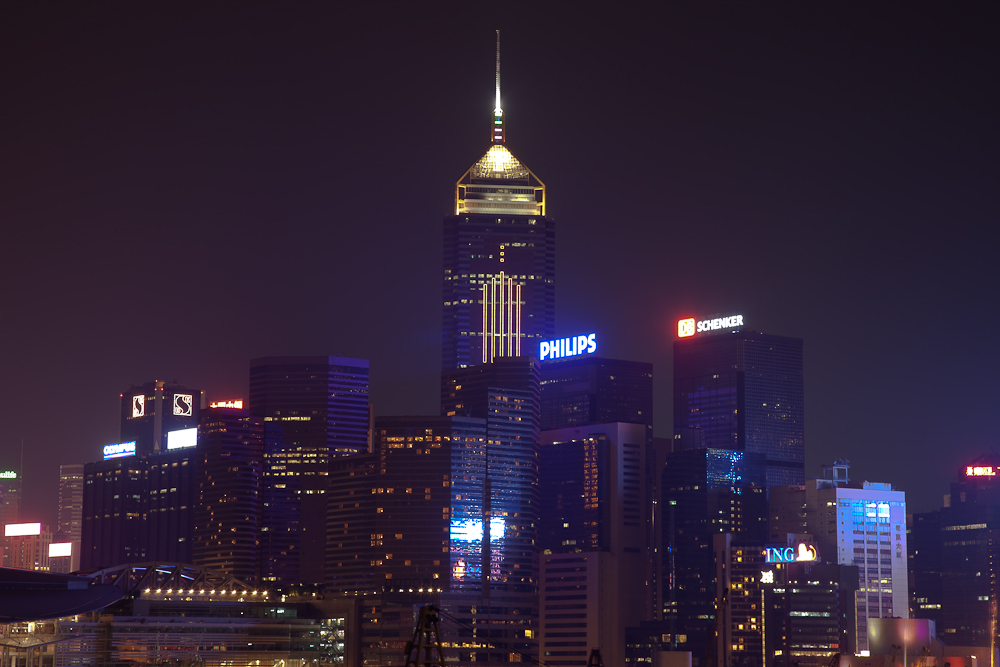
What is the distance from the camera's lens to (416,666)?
122m

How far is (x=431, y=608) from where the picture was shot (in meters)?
119

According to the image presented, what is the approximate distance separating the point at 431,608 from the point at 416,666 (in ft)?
18.4
